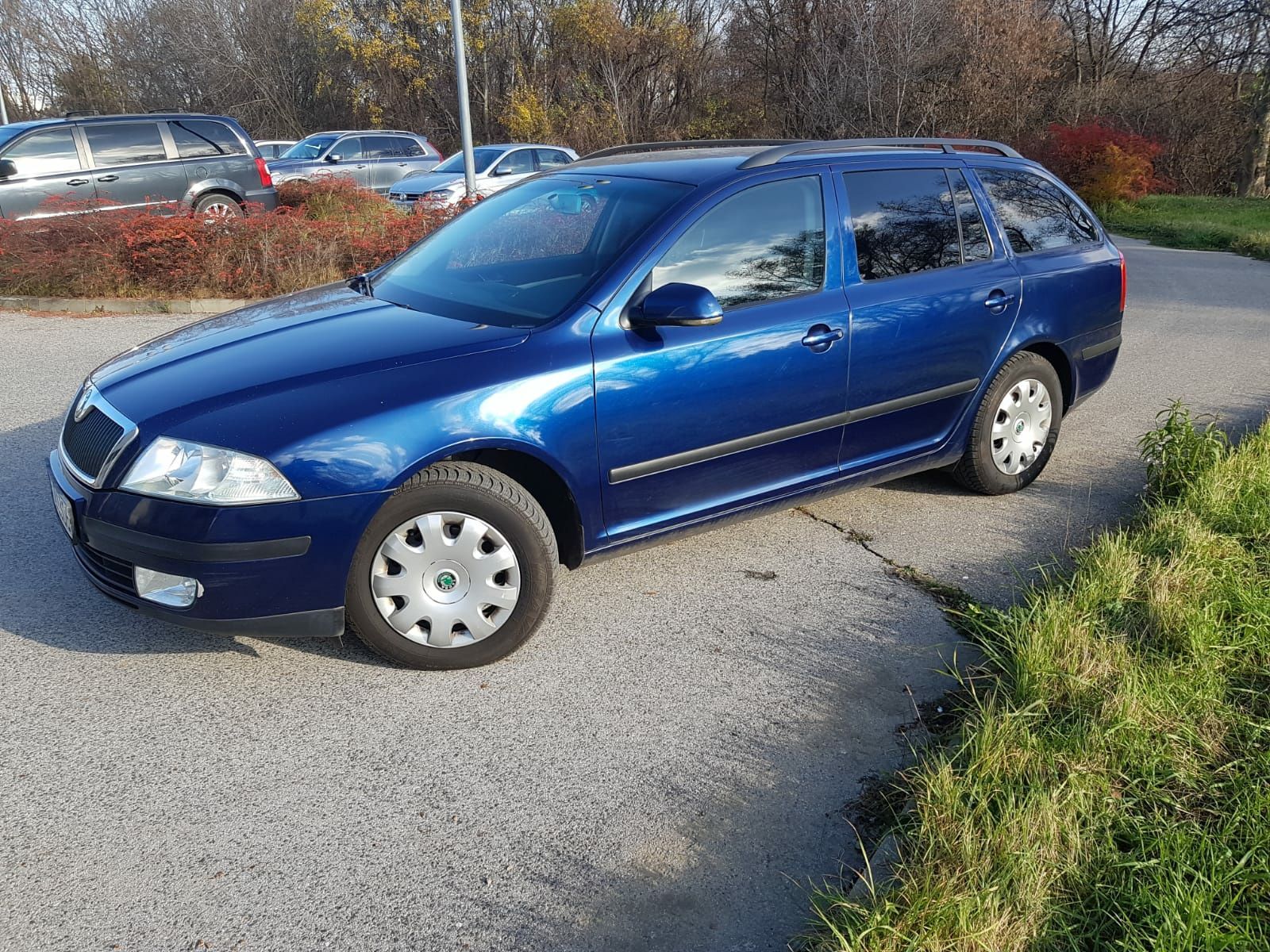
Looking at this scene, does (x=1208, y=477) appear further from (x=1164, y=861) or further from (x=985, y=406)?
(x=1164, y=861)

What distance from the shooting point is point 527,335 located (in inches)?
144

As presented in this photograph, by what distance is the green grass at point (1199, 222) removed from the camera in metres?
17.0

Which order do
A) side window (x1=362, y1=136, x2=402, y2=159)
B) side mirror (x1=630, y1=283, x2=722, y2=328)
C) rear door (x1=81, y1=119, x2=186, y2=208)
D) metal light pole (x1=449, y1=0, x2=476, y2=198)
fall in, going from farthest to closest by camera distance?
side window (x1=362, y1=136, x2=402, y2=159)
metal light pole (x1=449, y1=0, x2=476, y2=198)
rear door (x1=81, y1=119, x2=186, y2=208)
side mirror (x1=630, y1=283, x2=722, y2=328)

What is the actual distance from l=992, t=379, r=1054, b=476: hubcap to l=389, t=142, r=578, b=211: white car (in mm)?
11520

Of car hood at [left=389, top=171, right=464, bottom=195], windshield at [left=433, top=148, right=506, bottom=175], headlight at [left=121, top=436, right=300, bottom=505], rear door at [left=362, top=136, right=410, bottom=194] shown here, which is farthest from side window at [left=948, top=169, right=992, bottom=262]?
rear door at [left=362, top=136, right=410, bottom=194]

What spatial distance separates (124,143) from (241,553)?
11.0m

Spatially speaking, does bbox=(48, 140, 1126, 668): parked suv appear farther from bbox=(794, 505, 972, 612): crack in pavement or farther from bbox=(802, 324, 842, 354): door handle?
bbox=(794, 505, 972, 612): crack in pavement

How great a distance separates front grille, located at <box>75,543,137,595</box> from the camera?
3373 mm

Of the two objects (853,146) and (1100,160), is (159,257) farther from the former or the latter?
(1100,160)

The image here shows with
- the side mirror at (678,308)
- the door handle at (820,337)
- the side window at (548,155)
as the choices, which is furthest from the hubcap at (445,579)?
the side window at (548,155)

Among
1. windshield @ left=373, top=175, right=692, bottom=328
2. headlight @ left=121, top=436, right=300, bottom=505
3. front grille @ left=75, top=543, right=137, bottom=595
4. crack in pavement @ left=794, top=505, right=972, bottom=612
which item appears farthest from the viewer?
crack in pavement @ left=794, top=505, right=972, bottom=612

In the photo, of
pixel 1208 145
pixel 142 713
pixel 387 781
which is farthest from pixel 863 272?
pixel 1208 145

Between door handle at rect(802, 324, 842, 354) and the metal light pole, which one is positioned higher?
the metal light pole

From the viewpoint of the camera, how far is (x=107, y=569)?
11.3 feet
